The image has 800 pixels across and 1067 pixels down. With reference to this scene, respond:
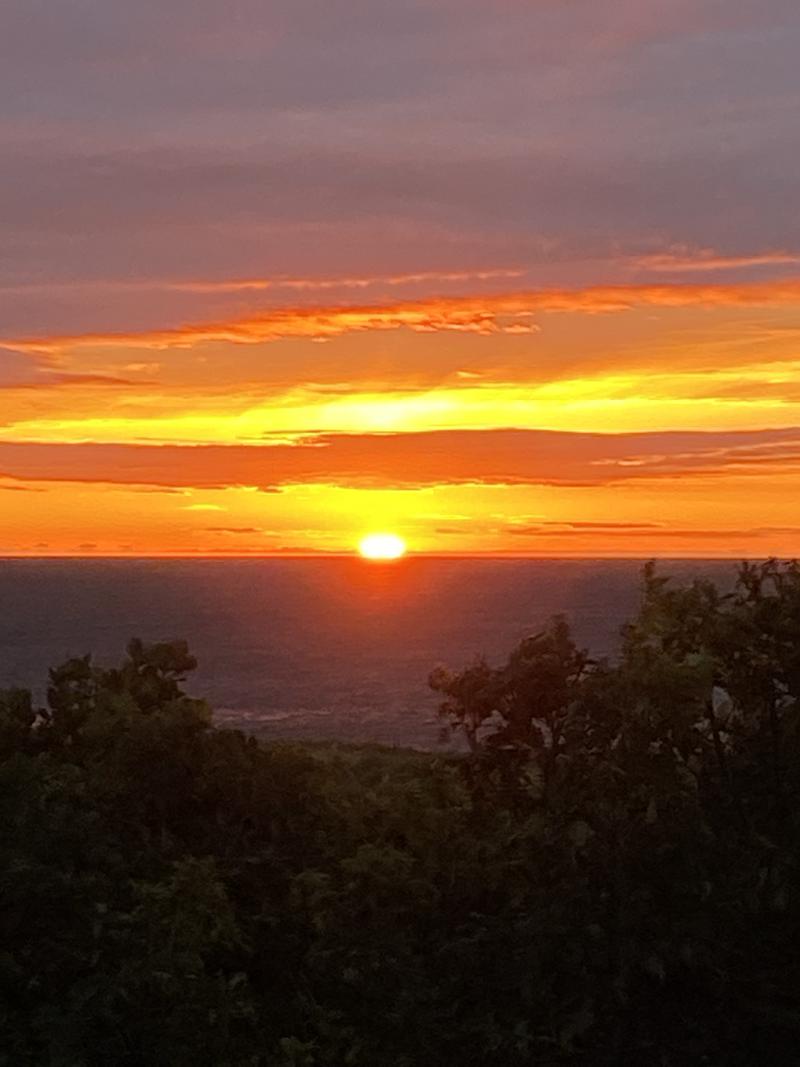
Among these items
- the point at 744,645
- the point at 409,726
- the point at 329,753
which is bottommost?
the point at 409,726

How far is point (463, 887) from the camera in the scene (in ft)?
44.7

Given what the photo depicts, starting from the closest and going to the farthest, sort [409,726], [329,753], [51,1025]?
[51,1025] → [329,753] → [409,726]

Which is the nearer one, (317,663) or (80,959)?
(80,959)

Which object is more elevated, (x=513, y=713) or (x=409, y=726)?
(x=513, y=713)

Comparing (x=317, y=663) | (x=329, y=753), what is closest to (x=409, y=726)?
(x=317, y=663)

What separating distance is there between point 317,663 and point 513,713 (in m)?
130

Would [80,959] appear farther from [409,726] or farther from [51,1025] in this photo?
[409,726]

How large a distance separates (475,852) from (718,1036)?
8.01 feet

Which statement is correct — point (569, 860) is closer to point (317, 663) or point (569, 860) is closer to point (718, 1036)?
point (718, 1036)

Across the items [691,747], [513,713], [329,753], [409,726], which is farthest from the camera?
[409,726]

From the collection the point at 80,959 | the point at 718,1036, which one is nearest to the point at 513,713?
the point at 718,1036

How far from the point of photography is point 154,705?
14.7 meters

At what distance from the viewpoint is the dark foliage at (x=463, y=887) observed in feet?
41.3

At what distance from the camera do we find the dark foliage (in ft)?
41.3
